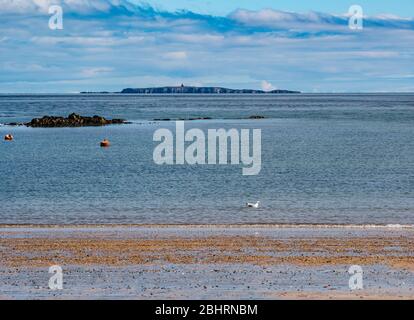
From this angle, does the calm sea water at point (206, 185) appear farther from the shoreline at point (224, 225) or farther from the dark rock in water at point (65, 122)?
the dark rock in water at point (65, 122)

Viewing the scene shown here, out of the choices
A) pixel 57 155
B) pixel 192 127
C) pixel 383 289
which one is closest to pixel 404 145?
pixel 57 155

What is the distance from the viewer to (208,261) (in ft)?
77.1

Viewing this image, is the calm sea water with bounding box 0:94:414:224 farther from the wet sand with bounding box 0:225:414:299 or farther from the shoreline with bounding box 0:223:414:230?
the wet sand with bounding box 0:225:414:299

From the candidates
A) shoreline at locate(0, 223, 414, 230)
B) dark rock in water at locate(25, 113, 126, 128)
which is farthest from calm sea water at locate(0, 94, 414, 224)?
dark rock in water at locate(25, 113, 126, 128)

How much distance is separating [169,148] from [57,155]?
15.7m

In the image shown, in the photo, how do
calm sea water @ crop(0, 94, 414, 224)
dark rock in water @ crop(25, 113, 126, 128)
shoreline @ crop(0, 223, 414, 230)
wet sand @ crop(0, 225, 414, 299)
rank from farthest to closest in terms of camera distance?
dark rock in water @ crop(25, 113, 126, 128), calm sea water @ crop(0, 94, 414, 224), shoreline @ crop(0, 223, 414, 230), wet sand @ crop(0, 225, 414, 299)

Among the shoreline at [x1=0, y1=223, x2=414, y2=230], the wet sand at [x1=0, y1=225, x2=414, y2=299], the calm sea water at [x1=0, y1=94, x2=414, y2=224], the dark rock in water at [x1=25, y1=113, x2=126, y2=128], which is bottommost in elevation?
the wet sand at [x1=0, y1=225, x2=414, y2=299]

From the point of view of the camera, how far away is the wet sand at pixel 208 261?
19.5 meters

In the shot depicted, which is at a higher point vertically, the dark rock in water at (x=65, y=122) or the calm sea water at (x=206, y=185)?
the dark rock in water at (x=65, y=122)

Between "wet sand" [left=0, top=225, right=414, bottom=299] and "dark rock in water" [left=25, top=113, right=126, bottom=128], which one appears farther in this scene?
"dark rock in water" [left=25, top=113, right=126, bottom=128]

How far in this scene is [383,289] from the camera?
772 inches

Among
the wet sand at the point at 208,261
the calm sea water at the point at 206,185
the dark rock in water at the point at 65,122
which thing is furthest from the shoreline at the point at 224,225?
the dark rock in water at the point at 65,122

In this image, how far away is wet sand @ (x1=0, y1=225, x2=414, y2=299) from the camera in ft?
64.0

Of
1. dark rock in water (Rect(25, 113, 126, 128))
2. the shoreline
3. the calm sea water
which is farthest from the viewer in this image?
dark rock in water (Rect(25, 113, 126, 128))
